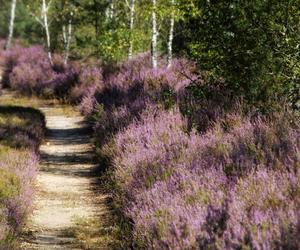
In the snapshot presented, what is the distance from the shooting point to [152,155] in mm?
8422

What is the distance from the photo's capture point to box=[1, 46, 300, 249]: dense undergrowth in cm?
491

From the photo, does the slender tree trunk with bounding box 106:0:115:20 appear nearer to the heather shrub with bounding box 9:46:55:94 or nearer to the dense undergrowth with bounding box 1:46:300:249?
the heather shrub with bounding box 9:46:55:94

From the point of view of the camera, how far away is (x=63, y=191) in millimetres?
9930

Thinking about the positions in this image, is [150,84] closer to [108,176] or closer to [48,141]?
[48,141]

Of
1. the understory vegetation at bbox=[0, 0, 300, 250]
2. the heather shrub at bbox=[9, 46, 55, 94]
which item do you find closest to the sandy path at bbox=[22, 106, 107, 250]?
the understory vegetation at bbox=[0, 0, 300, 250]

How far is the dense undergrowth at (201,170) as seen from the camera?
4.91m

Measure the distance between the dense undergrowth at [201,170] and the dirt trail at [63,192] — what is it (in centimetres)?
46

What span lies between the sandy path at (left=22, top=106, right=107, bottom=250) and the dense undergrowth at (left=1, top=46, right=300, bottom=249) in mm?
467

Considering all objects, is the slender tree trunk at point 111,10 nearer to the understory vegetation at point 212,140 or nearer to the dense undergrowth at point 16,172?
the understory vegetation at point 212,140

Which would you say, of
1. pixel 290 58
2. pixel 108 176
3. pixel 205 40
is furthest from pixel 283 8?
pixel 108 176

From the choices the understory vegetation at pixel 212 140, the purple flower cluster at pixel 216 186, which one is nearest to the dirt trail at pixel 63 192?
the understory vegetation at pixel 212 140

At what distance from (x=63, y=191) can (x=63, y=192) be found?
0.07 m

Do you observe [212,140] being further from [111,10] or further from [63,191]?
[111,10]

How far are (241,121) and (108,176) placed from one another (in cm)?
263
